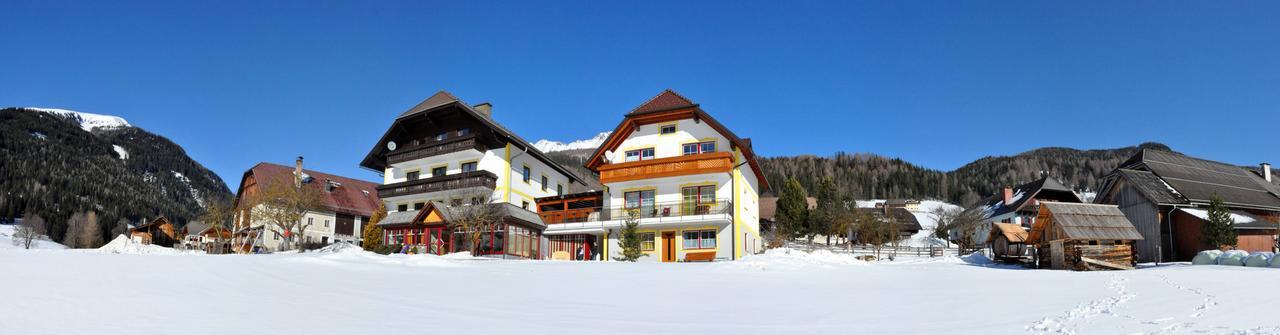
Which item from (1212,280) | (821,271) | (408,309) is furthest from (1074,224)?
(408,309)

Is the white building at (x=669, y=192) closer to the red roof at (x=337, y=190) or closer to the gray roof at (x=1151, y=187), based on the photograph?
the gray roof at (x=1151, y=187)

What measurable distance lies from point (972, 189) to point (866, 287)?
146 meters

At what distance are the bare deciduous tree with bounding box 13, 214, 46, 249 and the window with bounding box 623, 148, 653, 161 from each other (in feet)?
191

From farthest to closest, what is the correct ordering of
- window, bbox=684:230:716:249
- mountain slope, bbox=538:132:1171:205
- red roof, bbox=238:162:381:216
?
mountain slope, bbox=538:132:1171:205
red roof, bbox=238:162:381:216
window, bbox=684:230:716:249

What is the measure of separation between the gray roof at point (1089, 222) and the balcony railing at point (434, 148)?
96.6 feet

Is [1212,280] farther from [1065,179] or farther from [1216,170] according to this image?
[1065,179]

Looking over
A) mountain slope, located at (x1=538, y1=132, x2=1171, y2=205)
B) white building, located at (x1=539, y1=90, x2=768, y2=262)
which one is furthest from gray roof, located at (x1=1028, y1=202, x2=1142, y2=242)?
mountain slope, located at (x1=538, y1=132, x2=1171, y2=205)

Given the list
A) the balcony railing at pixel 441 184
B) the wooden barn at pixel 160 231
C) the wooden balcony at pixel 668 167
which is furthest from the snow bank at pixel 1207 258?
the wooden barn at pixel 160 231

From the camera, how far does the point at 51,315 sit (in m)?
10.8

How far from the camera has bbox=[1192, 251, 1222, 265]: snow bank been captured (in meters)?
31.2

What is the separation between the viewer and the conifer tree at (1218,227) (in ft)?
110

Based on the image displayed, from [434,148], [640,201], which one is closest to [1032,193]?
[640,201]

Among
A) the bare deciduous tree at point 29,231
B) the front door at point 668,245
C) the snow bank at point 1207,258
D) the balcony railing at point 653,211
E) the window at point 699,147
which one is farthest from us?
the bare deciduous tree at point 29,231

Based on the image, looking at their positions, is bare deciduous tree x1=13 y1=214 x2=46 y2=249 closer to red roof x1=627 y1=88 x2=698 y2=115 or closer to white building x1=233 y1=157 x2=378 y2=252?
white building x1=233 y1=157 x2=378 y2=252
